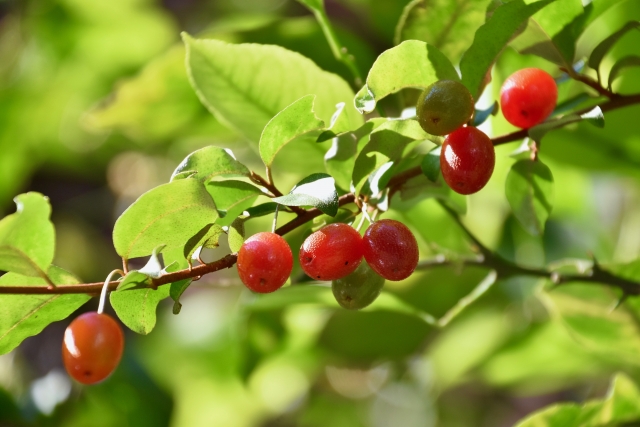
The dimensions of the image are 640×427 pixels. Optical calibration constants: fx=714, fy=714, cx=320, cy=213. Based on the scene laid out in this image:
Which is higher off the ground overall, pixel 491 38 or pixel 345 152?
pixel 491 38

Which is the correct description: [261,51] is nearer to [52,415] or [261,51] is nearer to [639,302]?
[639,302]

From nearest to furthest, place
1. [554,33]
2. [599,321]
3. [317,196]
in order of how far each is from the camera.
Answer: [317,196] → [554,33] → [599,321]

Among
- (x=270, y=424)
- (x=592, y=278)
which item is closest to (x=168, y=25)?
(x=270, y=424)

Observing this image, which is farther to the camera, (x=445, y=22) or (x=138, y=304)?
(x=445, y=22)

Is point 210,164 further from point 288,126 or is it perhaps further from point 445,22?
point 445,22

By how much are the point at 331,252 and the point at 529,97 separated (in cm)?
23

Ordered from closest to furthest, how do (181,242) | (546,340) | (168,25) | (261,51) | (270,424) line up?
(181,242), (261,51), (546,340), (168,25), (270,424)

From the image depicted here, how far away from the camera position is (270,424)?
2.13m

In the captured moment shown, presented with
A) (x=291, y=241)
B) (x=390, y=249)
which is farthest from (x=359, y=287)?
(x=291, y=241)

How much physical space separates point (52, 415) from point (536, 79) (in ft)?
3.73

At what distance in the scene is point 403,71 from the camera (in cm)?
58

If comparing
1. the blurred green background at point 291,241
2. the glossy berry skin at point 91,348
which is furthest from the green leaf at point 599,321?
the glossy berry skin at point 91,348

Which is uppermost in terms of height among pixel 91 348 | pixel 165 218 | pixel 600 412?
pixel 165 218

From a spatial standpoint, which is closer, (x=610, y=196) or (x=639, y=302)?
(x=639, y=302)
